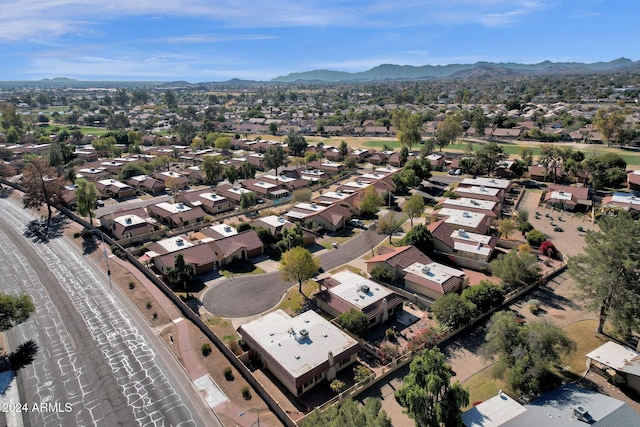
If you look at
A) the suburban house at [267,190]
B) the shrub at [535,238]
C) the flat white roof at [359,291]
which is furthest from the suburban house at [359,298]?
the suburban house at [267,190]

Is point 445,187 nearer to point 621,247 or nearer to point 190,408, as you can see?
point 621,247

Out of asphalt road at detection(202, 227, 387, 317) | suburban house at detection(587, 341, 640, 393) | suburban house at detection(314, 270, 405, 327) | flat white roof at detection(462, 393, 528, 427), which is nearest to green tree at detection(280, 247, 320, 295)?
suburban house at detection(314, 270, 405, 327)

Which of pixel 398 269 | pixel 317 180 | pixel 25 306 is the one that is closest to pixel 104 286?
pixel 25 306

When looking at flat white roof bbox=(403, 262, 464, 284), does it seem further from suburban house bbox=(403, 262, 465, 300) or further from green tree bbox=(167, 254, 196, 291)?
green tree bbox=(167, 254, 196, 291)

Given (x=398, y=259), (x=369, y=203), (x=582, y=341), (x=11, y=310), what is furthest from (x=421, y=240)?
(x=11, y=310)

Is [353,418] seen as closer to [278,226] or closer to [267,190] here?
[278,226]

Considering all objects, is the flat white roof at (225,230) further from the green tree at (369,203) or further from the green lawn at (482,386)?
the green lawn at (482,386)

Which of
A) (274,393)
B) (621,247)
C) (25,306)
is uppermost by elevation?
(621,247)
